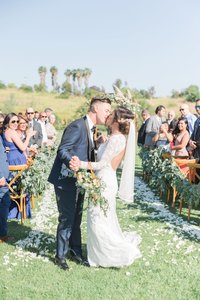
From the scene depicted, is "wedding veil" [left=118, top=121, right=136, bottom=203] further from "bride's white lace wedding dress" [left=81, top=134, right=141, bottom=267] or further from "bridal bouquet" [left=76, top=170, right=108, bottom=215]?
"bridal bouquet" [left=76, top=170, right=108, bottom=215]

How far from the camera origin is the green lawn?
4.72m

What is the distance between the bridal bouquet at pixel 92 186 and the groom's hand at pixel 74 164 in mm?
138

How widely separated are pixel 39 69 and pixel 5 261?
9903 cm

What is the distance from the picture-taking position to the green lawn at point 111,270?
4723 millimetres

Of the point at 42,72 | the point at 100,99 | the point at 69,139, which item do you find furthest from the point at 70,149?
the point at 42,72

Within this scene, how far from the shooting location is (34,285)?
493cm

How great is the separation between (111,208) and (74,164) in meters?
0.82

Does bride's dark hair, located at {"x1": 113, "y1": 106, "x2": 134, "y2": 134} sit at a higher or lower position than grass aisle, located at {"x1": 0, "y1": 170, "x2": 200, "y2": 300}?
higher

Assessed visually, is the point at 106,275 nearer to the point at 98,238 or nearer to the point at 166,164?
the point at 98,238

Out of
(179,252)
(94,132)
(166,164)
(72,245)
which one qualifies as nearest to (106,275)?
(72,245)

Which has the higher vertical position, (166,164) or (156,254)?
(166,164)

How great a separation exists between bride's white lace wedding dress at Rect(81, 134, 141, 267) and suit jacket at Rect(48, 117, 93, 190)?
0.71 ft

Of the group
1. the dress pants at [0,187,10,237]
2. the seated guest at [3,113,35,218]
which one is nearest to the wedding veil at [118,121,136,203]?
the dress pants at [0,187,10,237]

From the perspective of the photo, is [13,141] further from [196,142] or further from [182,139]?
[196,142]
